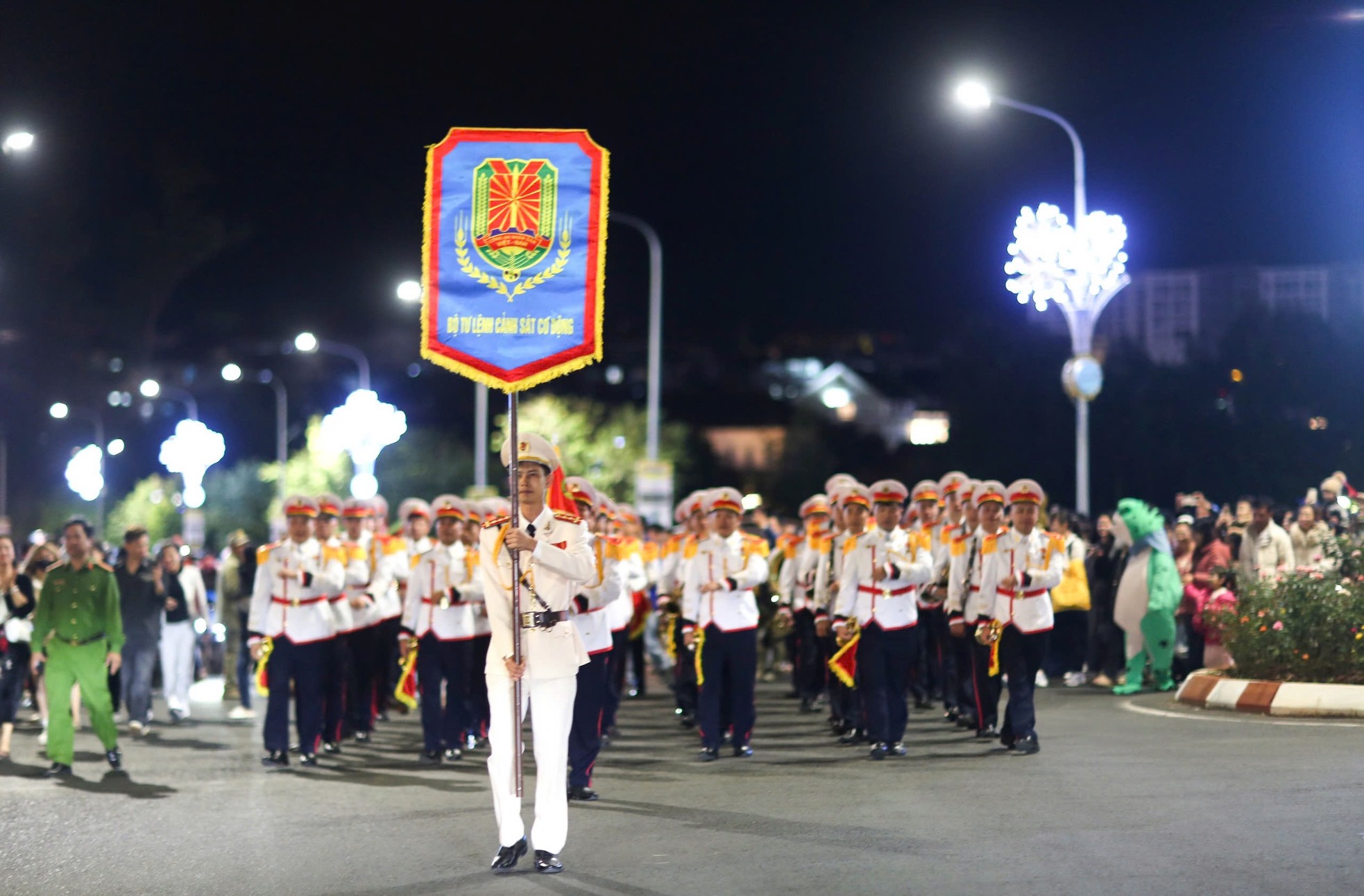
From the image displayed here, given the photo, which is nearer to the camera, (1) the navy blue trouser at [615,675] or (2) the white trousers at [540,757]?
(2) the white trousers at [540,757]

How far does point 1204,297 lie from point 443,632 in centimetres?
8703

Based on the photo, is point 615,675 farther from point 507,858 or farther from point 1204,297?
point 1204,297

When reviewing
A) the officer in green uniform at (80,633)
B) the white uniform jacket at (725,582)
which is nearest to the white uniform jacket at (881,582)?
the white uniform jacket at (725,582)

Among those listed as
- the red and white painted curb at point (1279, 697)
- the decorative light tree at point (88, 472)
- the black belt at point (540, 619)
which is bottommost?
the red and white painted curb at point (1279, 697)

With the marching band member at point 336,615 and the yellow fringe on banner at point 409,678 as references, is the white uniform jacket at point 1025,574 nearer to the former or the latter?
the yellow fringe on banner at point 409,678

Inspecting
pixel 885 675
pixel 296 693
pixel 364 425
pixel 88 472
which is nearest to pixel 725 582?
pixel 885 675

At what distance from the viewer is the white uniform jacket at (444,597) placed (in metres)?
13.8

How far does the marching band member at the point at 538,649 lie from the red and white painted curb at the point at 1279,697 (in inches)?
321

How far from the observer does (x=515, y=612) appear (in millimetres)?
8328

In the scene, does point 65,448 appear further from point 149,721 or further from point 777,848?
point 777,848

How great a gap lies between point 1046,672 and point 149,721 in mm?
10144

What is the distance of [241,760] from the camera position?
1406 centimetres

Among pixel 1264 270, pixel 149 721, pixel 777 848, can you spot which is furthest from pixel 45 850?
pixel 1264 270

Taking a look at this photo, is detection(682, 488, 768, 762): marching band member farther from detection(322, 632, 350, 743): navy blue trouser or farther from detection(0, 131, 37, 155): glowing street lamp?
detection(0, 131, 37, 155): glowing street lamp
